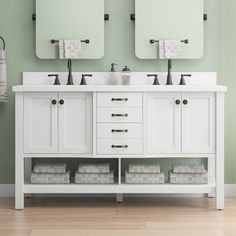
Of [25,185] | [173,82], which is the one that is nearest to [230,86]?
[173,82]

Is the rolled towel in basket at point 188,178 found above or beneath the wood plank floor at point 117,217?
above

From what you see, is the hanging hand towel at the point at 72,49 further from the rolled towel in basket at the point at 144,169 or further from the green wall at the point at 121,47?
the rolled towel in basket at the point at 144,169

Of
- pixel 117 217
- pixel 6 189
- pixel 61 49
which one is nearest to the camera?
pixel 117 217

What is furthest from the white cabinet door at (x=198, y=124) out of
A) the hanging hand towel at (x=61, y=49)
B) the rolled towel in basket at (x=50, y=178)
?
the hanging hand towel at (x=61, y=49)

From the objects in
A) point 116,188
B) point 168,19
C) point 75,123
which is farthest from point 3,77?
point 168,19

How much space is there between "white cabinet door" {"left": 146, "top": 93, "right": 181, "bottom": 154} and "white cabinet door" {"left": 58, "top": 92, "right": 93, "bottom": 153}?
41cm

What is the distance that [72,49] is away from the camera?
4508 millimetres

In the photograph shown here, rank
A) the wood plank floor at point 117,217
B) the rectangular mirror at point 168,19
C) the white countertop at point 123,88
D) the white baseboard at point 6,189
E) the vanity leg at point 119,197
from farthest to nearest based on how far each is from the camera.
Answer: the white baseboard at point 6,189 → the rectangular mirror at point 168,19 → the vanity leg at point 119,197 → the white countertop at point 123,88 → the wood plank floor at point 117,217

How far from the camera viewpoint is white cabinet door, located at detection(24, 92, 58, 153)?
161 inches

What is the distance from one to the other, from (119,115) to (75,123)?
1.03 ft

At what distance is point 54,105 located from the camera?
4.08m

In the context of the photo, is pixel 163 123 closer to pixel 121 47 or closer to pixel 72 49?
pixel 121 47

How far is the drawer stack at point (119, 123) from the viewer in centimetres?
405

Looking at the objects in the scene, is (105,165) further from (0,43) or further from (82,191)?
(0,43)
